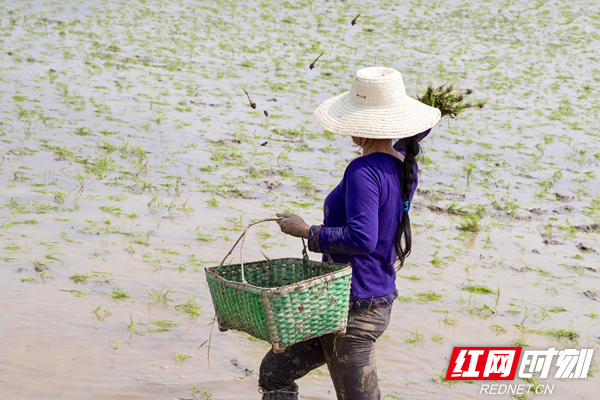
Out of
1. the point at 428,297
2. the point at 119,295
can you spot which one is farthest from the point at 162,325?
the point at 428,297

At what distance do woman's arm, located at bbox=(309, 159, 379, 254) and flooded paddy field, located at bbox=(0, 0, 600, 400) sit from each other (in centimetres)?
159

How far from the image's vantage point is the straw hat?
235 centimetres

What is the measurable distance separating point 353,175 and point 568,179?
6479 mm

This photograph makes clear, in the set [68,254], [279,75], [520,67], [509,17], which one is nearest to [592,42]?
[509,17]

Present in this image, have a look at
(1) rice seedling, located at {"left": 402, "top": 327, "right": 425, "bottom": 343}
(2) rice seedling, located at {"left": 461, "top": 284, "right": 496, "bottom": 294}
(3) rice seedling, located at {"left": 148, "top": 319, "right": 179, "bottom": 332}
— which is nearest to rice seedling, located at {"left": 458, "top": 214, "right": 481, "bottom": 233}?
(2) rice seedling, located at {"left": 461, "top": 284, "right": 496, "bottom": 294}

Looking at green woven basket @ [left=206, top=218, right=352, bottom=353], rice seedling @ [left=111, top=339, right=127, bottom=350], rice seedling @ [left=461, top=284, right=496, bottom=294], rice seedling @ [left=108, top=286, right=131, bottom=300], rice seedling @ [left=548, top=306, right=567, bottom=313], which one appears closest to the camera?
green woven basket @ [left=206, top=218, right=352, bottom=353]

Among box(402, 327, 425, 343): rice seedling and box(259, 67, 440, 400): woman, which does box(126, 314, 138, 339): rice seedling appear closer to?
box(402, 327, 425, 343): rice seedling

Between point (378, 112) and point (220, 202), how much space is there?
4.09 metres

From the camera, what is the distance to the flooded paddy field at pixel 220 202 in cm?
387

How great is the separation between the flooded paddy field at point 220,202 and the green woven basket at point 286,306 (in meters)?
1.35

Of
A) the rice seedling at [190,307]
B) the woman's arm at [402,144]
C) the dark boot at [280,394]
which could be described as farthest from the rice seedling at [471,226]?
the dark boot at [280,394]

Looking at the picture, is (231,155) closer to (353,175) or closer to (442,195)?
(442,195)

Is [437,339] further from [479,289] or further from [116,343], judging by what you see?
[116,343]

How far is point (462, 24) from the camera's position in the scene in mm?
18594
